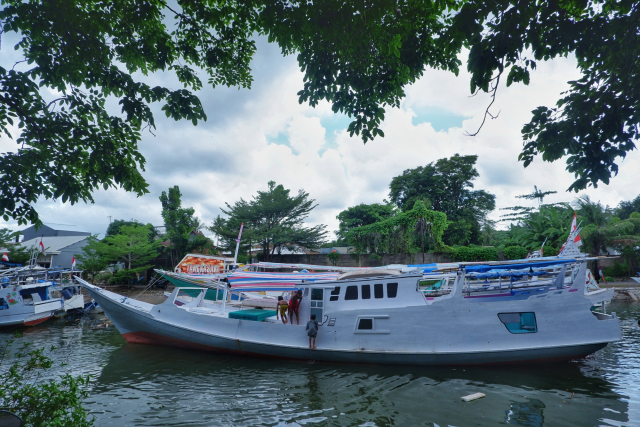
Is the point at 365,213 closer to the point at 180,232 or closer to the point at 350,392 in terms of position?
the point at 180,232

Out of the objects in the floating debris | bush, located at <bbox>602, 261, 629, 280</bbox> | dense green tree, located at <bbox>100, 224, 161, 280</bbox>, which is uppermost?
dense green tree, located at <bbox>100, 224, 161, 280</bbox>

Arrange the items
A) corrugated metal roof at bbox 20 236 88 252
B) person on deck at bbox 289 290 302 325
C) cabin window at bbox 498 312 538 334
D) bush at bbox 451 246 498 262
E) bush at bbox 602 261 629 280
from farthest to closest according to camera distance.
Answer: corrugated metal roof at bbox 20 236 88 252, bush at bbox 451 246 498 262, bush at bbox 602 261 629 280, person on deck at bbox 289 290 302 325, cabin window at bbox 498 312 538 334

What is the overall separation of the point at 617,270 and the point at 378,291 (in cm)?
3073

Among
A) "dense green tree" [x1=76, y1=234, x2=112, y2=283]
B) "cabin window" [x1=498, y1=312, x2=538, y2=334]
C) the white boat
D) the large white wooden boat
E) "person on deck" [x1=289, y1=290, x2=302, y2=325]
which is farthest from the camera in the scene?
"dense green tree" [x1=76, y1=234, x2=112, y2=283]

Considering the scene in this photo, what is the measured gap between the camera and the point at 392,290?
489 inches

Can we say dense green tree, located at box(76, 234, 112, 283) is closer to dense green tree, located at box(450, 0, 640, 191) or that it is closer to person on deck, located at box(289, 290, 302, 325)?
person on deck, located at box(289, 290, 302, 325)

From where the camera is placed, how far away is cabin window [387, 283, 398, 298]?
12.4 m

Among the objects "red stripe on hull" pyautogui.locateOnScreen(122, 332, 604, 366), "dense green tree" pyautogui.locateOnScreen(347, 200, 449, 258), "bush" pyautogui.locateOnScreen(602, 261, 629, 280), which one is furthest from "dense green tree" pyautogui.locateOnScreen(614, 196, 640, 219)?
"red stripe on hull" pyautogui.locateOnScreen(122, 332, 604, 366)

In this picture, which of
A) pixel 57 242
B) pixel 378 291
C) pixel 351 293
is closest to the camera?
pixel 378 291

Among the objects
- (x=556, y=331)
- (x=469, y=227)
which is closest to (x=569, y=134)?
(x=556, y=331)

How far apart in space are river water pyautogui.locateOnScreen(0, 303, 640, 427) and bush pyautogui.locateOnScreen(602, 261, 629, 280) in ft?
73.5

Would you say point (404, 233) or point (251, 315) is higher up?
point (404, 233)

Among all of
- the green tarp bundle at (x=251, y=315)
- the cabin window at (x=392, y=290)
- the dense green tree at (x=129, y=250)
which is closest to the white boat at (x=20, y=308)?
the dense green tree at (x=129, y=250)

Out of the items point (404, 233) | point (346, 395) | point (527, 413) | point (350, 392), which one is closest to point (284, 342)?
point (350, 392)
